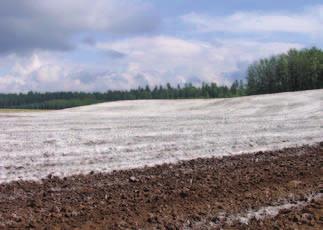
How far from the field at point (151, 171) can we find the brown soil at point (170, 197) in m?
0.02

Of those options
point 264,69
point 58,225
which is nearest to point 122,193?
point 58,225

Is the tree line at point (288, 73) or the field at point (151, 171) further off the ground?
the tree line at point (288, 73)

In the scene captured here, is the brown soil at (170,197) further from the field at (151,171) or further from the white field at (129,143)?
the white field at (129,143)

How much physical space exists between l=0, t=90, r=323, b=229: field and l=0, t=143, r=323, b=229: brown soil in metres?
0.02

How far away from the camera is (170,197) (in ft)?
28.7

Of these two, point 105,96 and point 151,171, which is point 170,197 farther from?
point 105,96

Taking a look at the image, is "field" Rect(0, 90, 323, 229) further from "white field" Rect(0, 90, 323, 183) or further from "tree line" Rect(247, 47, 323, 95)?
"tree line" Rect(247, 47, 323, 95)

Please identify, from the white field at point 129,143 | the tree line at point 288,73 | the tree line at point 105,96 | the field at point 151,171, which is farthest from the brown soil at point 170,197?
the tree line at point 105,96

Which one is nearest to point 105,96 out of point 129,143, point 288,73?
point 288,73

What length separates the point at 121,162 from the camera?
1326 cm

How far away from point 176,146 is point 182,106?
93.6 feet

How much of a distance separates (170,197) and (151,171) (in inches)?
117

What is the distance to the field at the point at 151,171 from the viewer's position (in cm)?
798

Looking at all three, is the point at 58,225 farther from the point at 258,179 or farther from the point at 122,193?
the point at 258,179
